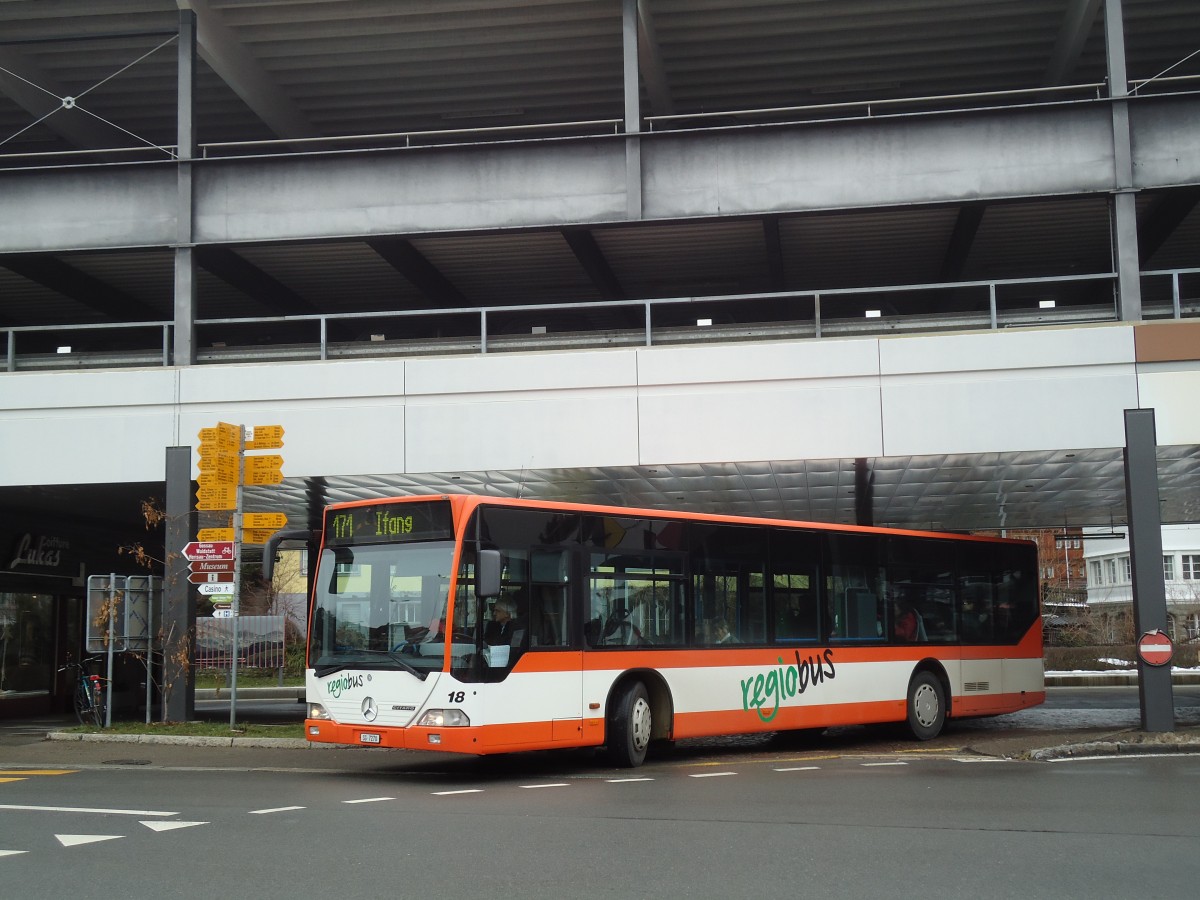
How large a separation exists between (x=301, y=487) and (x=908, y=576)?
30.1ft

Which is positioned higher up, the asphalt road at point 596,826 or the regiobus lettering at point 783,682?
the regiobus lettering at point 783,682

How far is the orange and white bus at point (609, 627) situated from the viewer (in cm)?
1274

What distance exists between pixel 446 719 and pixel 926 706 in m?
8.39

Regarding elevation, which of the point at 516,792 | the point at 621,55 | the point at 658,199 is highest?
the point at 621,55

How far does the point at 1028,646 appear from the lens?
20250mm

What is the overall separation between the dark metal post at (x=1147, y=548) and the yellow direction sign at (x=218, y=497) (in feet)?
39.3

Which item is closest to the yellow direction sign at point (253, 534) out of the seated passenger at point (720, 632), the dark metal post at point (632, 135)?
the seated passenger at point (720, 632)

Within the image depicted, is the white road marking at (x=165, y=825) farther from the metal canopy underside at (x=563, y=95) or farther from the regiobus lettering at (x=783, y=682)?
the metal canopy underside at (x=563, y=95)

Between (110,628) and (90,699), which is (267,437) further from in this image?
(90,699)

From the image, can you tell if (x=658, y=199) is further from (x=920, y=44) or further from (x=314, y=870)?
(x=314, y=870)

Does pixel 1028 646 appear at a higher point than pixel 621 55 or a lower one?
lower

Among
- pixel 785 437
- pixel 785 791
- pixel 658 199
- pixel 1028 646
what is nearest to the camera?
pixel 785 791

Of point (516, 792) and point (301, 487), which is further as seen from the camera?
point (301, 487)

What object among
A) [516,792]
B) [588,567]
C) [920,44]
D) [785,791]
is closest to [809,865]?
[785,791]
